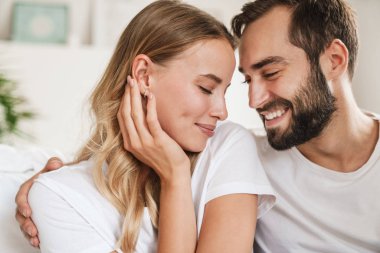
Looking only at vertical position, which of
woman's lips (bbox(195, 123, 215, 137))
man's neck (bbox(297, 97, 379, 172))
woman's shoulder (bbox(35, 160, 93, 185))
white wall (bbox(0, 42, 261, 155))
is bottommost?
white wall (bbox(0, 42, 261, 155))

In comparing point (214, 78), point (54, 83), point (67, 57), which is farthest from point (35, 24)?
point (214, 78)

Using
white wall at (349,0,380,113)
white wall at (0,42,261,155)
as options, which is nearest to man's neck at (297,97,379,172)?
white wall at (0,42,261,155)

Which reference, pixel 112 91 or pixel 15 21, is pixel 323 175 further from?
pixel 15 21

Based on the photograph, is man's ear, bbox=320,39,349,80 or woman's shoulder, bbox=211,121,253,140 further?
man's ear, bbox=320,39,349,80

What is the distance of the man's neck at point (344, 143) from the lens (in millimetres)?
1816

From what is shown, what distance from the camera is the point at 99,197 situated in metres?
1.49

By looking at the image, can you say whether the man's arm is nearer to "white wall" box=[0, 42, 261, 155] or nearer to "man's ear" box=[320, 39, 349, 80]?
"man's ear" box=[320, 39, 349, 80]

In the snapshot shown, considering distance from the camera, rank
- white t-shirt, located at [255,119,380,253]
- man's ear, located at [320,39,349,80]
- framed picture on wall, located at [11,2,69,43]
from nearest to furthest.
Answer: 1. white t-shirt, located at [255,119,380,253]
2. man's ear, located at [320,39,349,80]
3. framed picture on wall, located at [11,2,69,43]

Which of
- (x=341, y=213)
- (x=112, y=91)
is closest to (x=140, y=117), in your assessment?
(x=112, y=91)

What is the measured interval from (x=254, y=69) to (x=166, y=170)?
0.56 metres

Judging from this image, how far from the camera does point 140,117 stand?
1.53 m

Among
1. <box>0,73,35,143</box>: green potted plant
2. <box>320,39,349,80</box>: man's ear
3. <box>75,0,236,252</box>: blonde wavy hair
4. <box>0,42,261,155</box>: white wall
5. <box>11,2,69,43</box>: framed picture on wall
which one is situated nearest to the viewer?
<box>75,0,236,252</box>: blonde wavy hair

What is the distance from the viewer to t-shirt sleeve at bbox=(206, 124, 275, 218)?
4.73 ft

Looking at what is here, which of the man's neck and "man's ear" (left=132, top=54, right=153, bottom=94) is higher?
"man's ear" (left=132, top=54, right=153, bottom=94)
